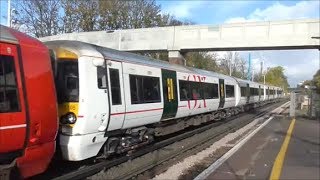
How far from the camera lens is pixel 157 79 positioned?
15.1 metres

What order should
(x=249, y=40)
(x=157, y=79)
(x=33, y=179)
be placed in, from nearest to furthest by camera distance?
(x=33, y=179)
(x=157, y=79)
(x=249, y=40)

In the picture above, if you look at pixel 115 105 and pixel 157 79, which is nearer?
pixel 115 105

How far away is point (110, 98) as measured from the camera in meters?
11.4

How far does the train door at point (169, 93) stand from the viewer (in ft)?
51.6

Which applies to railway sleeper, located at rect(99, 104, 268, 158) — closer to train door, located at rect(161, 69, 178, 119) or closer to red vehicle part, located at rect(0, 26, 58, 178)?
train door, located at rect(161, 69, 178, 119)

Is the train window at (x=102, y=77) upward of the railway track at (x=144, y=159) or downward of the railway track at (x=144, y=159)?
upward

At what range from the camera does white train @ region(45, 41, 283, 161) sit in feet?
33.7

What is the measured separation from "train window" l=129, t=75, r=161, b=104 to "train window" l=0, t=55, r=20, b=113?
4.95m

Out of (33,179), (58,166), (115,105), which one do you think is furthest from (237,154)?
(33,179)

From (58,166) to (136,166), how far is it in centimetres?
182

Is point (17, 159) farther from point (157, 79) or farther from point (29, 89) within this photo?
point (157, 79)

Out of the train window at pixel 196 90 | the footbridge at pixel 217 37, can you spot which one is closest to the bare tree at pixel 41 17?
the footbridge at pixel 217 37

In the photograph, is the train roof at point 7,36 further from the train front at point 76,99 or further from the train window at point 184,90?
the train window at point 184,90

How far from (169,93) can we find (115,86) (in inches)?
186
